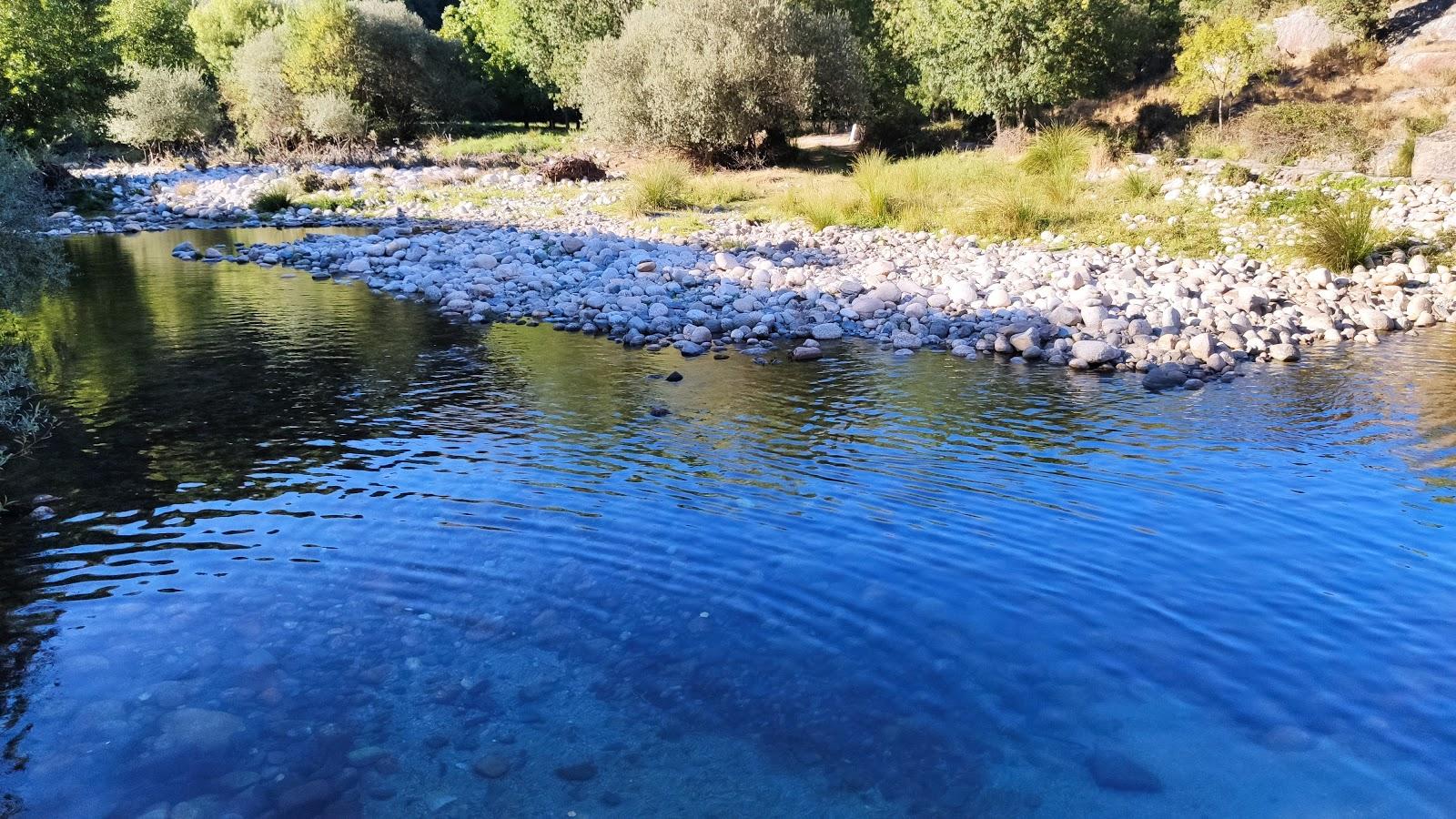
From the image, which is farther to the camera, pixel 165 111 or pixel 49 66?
pixel 165 111

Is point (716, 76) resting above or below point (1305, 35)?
below

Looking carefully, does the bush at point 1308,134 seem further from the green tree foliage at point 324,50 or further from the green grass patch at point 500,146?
the green tree foliage at point 324,50

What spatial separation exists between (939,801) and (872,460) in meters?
4.15

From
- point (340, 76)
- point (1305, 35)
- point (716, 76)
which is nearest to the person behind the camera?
point (716, 76)

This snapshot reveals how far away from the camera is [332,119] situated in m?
35.2

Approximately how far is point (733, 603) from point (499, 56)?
5089 centimetres

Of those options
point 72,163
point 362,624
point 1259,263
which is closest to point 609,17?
point 72,163

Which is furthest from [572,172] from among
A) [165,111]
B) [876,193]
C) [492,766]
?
[492,766]

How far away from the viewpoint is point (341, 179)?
91.7ft

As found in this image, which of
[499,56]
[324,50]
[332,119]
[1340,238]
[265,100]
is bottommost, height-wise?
[1340,238]

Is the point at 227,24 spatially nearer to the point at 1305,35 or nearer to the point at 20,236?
the point at 20,236

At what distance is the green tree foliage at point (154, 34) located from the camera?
45531 millimetres

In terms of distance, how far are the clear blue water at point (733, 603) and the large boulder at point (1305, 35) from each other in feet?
97.8

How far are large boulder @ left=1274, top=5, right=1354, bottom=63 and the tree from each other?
4.25m
